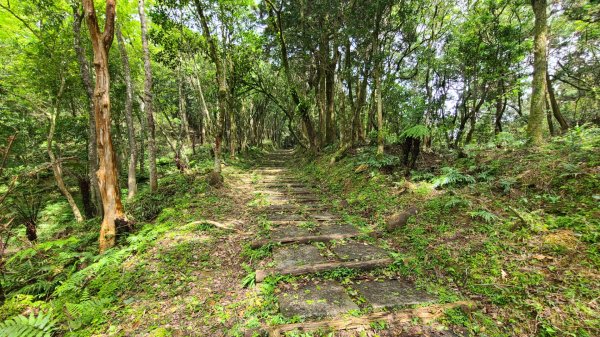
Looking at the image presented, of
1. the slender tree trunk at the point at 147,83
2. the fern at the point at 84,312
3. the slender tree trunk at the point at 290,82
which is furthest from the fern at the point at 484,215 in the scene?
the slender tree trunk at the point at 290,82

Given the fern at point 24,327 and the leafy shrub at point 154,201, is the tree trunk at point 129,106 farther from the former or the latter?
the fern at point 24,327

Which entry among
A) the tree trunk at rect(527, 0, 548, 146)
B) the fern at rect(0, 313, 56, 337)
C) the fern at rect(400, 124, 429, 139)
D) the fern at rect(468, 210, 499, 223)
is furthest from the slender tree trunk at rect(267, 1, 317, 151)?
the fern at rect(0, 313, 56, 337)

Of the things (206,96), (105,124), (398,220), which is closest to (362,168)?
(398,220)

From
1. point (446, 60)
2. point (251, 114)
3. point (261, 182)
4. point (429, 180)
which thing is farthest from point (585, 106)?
point (251, 114)

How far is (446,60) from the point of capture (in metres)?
14.7

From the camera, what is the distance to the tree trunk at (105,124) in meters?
4.82

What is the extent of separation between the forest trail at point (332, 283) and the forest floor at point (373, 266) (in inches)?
0.9

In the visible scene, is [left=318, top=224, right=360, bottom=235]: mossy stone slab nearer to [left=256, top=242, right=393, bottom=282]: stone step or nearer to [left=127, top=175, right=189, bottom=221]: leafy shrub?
[left=256, top=242, right=393, bottom=282]: stone step

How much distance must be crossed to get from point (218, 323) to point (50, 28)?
12.9m

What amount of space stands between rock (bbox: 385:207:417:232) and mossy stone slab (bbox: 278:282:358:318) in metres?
2.17

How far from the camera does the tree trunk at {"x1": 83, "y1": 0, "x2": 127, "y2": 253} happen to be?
4820mm

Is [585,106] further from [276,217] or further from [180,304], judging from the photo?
[180,304]

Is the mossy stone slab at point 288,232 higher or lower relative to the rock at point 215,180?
lower

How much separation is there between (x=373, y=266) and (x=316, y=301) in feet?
4.15
